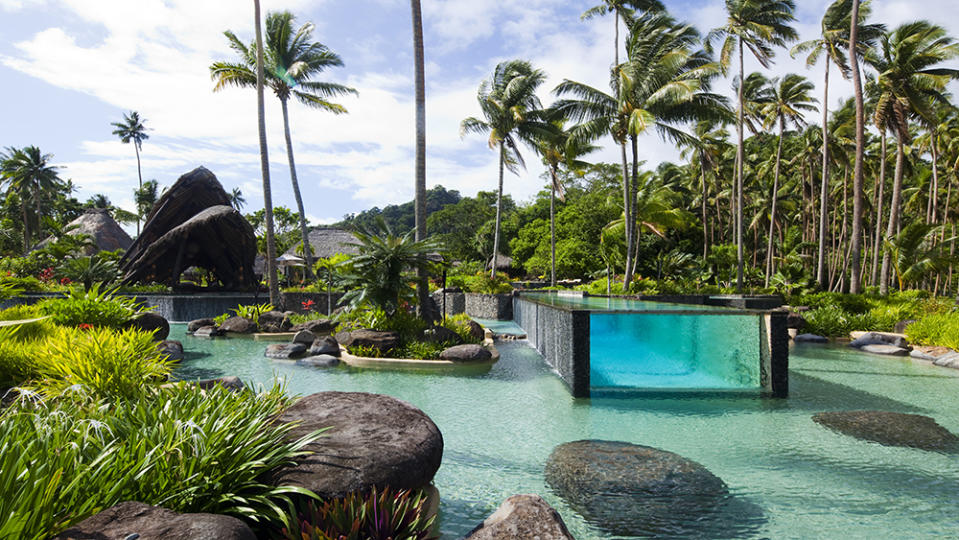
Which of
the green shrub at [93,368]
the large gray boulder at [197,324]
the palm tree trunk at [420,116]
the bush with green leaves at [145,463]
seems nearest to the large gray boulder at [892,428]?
the bush with green leaves at [145,463]

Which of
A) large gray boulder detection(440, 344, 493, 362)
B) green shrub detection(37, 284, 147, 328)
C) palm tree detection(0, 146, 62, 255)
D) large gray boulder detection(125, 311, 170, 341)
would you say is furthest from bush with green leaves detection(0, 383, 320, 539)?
palm tree detection(0, 146, 62, 255)

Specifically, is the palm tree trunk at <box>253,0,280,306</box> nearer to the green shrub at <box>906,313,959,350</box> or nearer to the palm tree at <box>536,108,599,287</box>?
the palm tree at <box>536,108,599,287</box>

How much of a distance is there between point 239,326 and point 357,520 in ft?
51.3

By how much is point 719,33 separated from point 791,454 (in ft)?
84.9

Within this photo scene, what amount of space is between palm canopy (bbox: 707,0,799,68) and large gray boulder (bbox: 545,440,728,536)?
24571 millimetres

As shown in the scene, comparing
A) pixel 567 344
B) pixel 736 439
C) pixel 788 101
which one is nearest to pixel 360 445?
pixel 736 439

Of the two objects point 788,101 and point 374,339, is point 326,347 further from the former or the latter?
point 788,101

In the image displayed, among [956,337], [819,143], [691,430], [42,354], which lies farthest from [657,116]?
[42,354]

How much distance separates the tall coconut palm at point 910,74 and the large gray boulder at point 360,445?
75.0 feet

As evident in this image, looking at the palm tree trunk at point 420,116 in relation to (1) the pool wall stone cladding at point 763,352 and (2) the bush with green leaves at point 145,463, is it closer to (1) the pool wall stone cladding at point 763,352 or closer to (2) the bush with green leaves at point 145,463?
(1) the pool wall stone cladding at point 763,352

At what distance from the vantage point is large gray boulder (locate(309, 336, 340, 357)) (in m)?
11.7

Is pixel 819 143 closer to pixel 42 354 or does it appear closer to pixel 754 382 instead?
pixel 754 382

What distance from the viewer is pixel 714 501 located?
429 centimetres

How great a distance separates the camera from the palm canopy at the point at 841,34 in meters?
22.3
